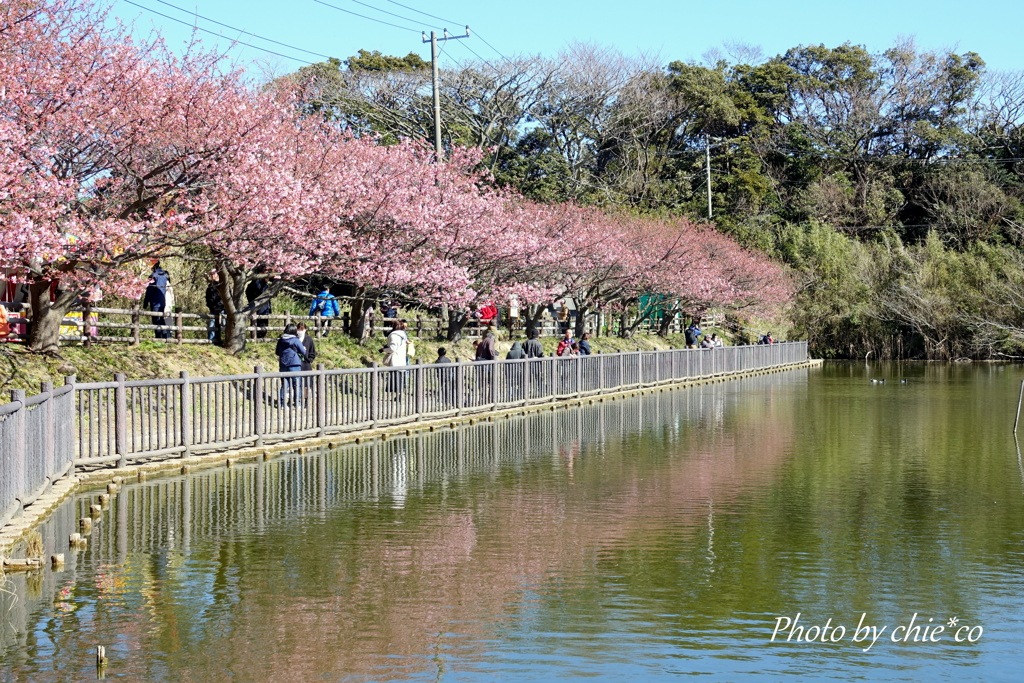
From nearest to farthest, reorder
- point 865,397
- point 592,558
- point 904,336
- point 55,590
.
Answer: point 55,590
point 592,558
point 865,397
point 904,336

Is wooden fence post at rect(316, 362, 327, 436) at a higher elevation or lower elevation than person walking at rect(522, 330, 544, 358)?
lower

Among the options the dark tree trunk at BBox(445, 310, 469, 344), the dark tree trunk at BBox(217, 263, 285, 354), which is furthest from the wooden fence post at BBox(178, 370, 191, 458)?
the dark tree trunk at BBox(445, 310, 469, 344)

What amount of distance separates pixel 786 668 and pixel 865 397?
2823 centimetres

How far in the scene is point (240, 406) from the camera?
20.0 metres

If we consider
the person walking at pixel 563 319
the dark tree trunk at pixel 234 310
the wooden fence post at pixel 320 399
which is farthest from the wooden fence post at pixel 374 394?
the person walking at pixel 563 319

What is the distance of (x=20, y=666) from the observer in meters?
7.00

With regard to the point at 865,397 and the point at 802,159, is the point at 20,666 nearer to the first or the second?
the point at 865,397

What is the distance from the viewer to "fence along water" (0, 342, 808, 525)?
1295 cm

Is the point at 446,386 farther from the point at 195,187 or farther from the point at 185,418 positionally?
the point at 185,418

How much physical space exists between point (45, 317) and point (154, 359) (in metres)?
3.34

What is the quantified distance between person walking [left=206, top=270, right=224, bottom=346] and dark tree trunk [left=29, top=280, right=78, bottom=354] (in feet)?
23.1

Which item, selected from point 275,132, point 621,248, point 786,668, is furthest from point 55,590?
point 621,248

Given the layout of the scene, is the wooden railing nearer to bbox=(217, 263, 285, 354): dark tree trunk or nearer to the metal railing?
bbox=(217, 263, 285, 354): dark tree trunk

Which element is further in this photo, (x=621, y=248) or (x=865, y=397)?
(x=621, y=248)
